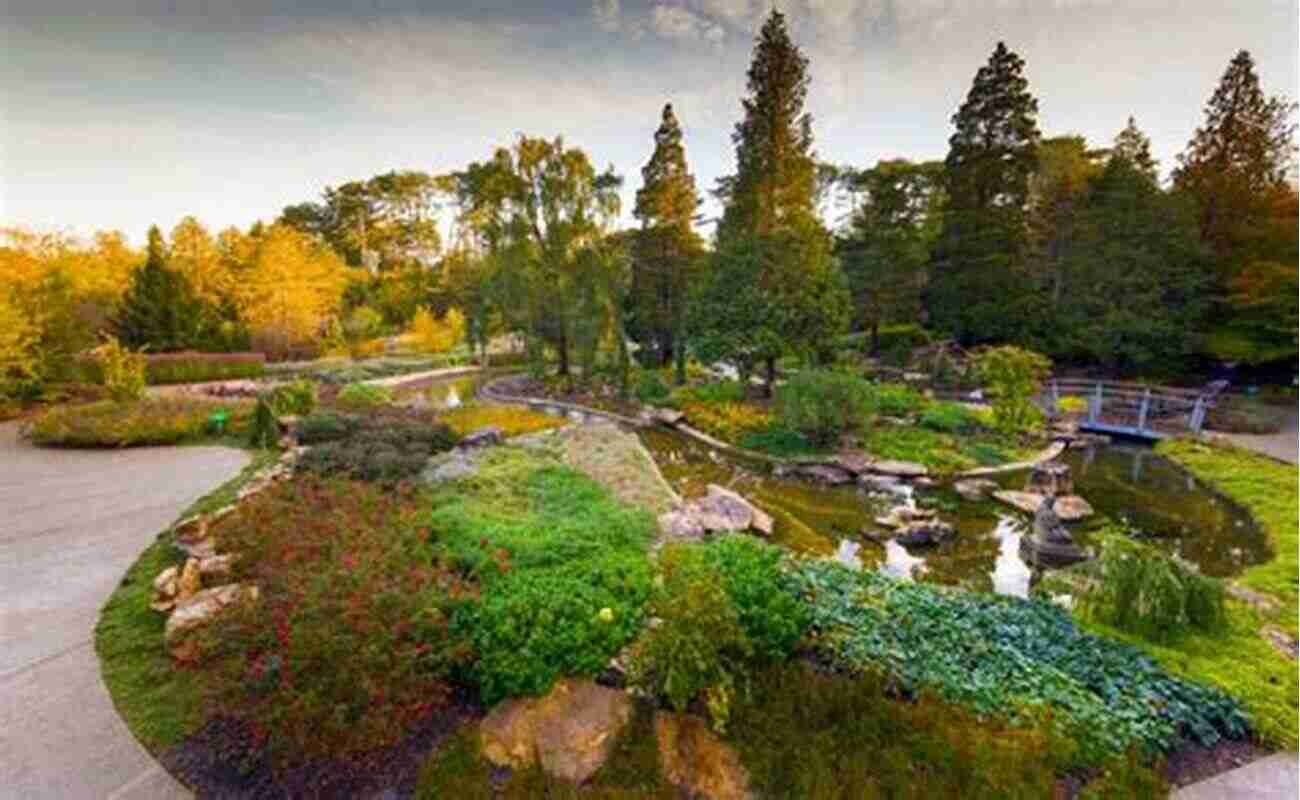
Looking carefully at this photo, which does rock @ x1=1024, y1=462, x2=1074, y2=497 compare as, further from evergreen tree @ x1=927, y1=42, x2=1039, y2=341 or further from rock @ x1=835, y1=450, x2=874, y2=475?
evergreen tree @ x1=927, y1=42, x2=1039, y2=341

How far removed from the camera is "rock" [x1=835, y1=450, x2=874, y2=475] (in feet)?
33.2

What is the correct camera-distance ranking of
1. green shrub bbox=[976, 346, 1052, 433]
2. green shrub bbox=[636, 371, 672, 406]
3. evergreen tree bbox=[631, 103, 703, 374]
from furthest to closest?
evergreen tree bbox=[631, 103, 703, 374]
green shrub bbox=[636, 371, 672, 406]
green shrub bbox=[976, 346, 1052, 433]

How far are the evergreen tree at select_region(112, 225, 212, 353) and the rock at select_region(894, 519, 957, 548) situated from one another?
2352 centimetres

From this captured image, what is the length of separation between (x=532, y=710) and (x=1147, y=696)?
12.7ft

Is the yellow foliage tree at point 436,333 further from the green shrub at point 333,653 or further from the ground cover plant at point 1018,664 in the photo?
the ground cover plant at point 1018,664

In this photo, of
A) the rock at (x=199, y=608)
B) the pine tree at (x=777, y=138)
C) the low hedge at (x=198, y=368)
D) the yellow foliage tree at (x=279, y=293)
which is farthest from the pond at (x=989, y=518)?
the yellow foliage tree at (x=279, y=293)

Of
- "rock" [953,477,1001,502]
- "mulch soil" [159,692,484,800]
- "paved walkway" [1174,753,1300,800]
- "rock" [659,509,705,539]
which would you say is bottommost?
"rock" [953,477,1001,502]

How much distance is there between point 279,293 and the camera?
23.2m

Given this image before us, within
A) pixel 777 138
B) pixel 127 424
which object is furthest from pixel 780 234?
pixel 127 424

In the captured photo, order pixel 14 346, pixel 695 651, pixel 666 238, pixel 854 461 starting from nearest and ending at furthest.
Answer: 1. pixel 695 651
2. pixel 854 461
3. pixel 14 346
4. pixel 666 238

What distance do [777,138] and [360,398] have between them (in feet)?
41.9

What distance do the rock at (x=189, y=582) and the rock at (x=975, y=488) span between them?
9.73 m

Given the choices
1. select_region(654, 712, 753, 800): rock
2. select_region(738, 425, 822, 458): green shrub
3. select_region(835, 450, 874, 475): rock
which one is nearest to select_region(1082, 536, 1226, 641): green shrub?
select_region(654, 712, 753, 800): rock

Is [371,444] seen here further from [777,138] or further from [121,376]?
[777,138]
